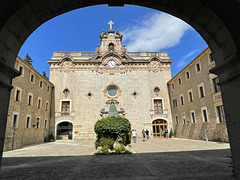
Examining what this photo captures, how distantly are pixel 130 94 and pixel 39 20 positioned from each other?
797 inches


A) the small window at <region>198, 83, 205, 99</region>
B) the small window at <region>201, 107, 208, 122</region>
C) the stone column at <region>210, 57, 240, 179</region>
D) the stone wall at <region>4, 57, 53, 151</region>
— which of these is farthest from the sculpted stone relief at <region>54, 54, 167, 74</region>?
the stone column at <region>210, 57, 240, 179</region>

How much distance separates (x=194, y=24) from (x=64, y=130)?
22230mm

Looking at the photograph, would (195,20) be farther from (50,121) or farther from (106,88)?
(50,121)

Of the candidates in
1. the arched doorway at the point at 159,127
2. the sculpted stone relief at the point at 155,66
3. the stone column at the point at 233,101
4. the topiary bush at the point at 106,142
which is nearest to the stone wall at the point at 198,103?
the arched doorway at the point at 159,127

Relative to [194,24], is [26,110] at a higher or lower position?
lower

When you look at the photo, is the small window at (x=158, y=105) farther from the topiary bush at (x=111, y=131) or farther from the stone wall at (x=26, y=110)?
the stone wall at (x=26, y=110)

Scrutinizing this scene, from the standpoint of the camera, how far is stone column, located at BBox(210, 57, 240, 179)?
3.16 m

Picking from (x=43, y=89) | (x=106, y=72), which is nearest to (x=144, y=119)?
(x=106, y=72)

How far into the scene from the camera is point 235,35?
3.29 m

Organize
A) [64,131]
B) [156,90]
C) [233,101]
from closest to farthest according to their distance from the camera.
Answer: [233,101] → [64,131] → [156,90]

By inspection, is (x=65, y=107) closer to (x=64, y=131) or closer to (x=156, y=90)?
(x=64, y=131)

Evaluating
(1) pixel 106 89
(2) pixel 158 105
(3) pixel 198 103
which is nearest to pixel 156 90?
(2) pixel 158 105

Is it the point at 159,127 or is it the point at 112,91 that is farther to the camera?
the point at 112,91

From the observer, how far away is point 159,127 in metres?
23.0
